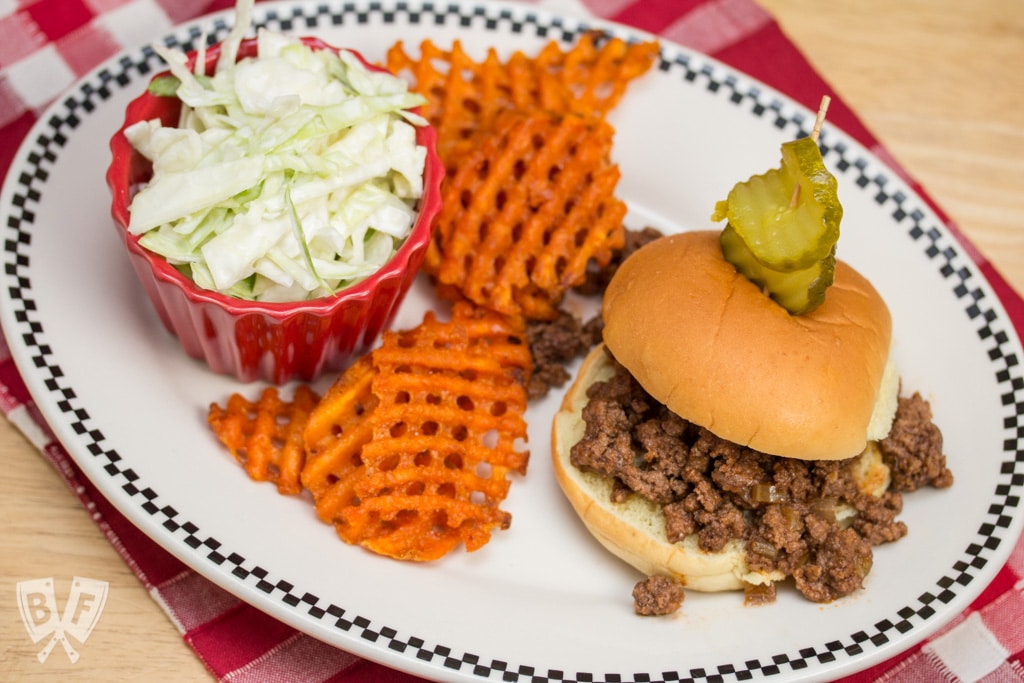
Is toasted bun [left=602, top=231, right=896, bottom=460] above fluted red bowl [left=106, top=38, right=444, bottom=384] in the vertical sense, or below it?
below

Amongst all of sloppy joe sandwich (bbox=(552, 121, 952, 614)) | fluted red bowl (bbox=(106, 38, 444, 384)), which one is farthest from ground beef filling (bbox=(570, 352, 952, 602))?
fluted red bowl (bbox=(106, 38, 444, 384))

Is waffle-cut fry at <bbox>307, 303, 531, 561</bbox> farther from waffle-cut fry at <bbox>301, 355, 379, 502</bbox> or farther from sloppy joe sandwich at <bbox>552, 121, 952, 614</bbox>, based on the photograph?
sloppy joe sandwich at <bbox>552, 121, 952, 614</bbox>

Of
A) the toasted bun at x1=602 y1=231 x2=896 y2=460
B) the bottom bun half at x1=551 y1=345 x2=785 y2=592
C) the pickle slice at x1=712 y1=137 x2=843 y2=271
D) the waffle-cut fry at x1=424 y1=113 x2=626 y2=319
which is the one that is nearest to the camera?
the pickle slice at x1=712 y1=137 x2=843 y2=271

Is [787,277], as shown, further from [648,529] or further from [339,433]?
[339,433]

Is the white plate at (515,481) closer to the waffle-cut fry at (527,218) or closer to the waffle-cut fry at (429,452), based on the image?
the waffle-cut fry at (429,452)

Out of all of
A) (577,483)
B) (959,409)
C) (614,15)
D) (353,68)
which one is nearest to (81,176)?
(353,68)

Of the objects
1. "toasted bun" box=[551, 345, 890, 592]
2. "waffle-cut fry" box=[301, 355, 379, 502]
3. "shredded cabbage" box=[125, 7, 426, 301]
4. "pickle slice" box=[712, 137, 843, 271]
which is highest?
"shredded cabbage" box=[125, 7, 426, 301]
